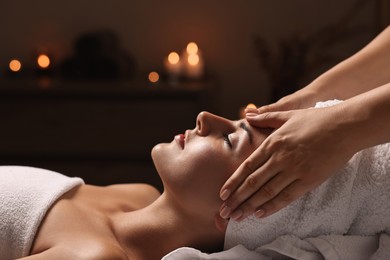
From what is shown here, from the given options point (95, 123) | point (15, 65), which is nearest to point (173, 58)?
point (95, 123)

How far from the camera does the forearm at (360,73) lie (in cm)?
180

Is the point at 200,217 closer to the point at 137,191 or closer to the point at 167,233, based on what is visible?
the point at 167,233

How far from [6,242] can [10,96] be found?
2391 mm

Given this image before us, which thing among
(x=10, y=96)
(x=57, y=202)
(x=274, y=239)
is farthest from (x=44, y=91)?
(x=274, y=239)

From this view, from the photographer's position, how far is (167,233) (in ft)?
4.98

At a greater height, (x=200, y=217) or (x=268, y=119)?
(x=268, y=119)

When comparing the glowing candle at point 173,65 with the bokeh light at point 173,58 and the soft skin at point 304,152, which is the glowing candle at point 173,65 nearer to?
the bokeh light at point 173,58

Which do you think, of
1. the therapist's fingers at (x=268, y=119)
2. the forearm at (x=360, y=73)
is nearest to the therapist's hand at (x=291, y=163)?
the therapist's fingers at (x=268, y=119)

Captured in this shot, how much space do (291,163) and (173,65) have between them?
273cm

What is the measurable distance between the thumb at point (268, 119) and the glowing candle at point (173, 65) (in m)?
2.35

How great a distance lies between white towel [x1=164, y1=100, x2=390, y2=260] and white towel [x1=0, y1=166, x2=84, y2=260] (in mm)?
439

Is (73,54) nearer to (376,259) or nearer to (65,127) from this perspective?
(65,127)

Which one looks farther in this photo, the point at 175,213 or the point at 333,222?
the point at 175,213

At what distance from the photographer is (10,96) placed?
3730 mm
